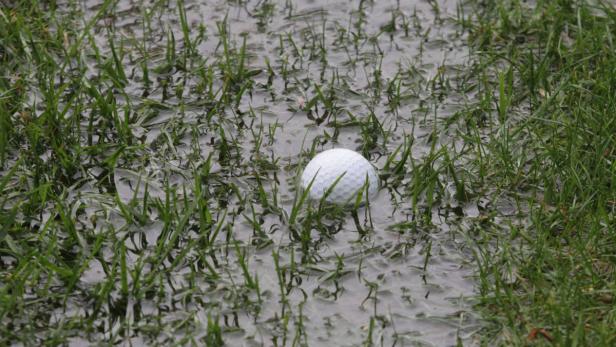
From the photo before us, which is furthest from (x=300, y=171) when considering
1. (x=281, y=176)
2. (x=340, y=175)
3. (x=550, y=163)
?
(x=550, y=163)

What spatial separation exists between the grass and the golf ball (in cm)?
7

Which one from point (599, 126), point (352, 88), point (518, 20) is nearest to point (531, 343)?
point (599, 126)

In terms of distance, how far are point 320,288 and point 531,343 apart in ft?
2.93

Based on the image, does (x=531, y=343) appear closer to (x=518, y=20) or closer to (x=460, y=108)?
(x=460, y=108)

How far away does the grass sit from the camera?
3.70m

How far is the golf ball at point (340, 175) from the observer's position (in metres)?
4.32

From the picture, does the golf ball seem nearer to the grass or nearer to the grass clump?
the grass

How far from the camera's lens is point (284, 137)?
4.99 meters

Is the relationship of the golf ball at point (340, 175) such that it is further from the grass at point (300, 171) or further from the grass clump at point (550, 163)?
Answer: the grass clump at point (550, 163)

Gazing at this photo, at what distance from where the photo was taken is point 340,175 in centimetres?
427

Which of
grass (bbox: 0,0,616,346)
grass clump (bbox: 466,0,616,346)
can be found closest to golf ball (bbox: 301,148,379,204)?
grass (bbox: 0,0,616,346)

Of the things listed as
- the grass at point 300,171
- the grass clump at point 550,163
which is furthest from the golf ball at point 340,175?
the grass clump at point 550,163

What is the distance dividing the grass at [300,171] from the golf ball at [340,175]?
72 millimetres

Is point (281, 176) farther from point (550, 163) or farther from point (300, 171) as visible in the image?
point (550, 163)
